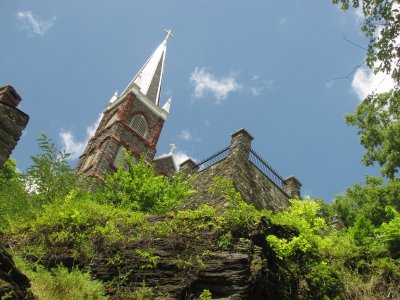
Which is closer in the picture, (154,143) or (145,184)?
(145,184)

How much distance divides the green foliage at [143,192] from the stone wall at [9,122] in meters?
6.24

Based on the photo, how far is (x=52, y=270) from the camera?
716 cm

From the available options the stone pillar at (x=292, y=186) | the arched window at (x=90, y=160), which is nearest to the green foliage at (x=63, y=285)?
the stone pillar at (x=292, y=186)

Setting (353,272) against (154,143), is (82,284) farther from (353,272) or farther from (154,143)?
(154,143)

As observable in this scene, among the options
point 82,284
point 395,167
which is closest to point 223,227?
point 82,284

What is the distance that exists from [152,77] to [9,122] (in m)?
36.6

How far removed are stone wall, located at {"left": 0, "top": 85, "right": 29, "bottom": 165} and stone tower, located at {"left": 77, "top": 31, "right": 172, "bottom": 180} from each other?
74.7 ft

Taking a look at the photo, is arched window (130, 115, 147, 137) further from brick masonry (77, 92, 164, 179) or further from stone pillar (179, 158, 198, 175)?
stone pillar (179, 158, 198, 175)

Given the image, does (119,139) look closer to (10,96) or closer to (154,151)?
(154,151)

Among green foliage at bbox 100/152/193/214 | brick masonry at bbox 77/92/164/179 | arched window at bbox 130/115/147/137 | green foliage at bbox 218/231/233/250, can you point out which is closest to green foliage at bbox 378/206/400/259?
green foliage at bbox 218/231/233/250

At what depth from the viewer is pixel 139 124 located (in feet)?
122

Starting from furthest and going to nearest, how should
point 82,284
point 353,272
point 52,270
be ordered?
point 353,272 < point 52,270 < point 82,284

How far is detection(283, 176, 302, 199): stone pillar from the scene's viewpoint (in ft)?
59.2

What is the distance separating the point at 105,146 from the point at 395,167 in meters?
21.8
